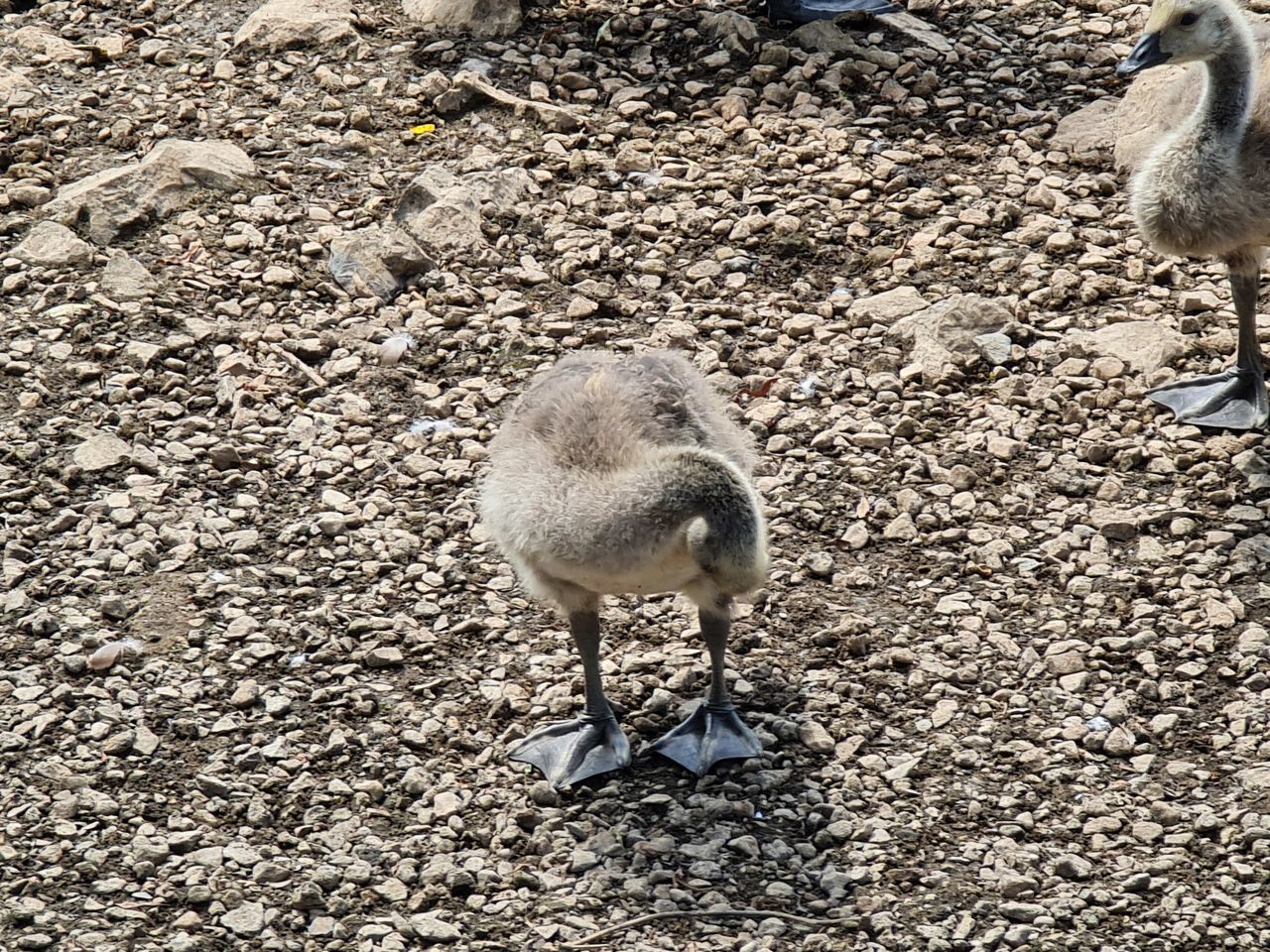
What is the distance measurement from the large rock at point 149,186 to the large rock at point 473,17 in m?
1.40

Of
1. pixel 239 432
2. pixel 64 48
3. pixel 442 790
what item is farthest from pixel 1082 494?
pixel 64 48

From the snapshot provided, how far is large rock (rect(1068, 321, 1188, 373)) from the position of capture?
19.9 ft

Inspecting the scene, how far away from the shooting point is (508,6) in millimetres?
8016

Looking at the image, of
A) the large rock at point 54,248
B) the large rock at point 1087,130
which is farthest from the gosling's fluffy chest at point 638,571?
the large rock at point 1087,130

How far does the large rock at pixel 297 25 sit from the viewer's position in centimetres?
791

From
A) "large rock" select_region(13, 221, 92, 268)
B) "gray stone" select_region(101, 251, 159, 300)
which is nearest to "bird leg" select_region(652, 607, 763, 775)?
"gray stone" select_region(101, 251, 159, 300)

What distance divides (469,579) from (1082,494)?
82.9 inches

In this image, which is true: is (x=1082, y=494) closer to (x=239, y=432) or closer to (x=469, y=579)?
(x=469, y=579)

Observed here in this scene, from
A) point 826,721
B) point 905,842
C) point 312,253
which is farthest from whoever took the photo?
point 312,253

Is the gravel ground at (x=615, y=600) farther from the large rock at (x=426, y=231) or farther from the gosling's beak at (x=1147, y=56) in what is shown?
the gosling's beak at (x=1147, y=56)

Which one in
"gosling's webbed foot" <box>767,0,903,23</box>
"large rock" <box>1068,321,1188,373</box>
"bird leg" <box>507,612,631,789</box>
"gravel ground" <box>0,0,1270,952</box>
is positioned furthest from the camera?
"gosling's webbed foot" <box>767,0,903,23</box>

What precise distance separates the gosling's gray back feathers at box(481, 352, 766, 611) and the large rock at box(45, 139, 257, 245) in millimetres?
2708

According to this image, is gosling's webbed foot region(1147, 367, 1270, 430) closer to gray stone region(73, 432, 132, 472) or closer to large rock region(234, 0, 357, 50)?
gray stone region(73, 432, 132, 472)

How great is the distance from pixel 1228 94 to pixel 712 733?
2951 mm
